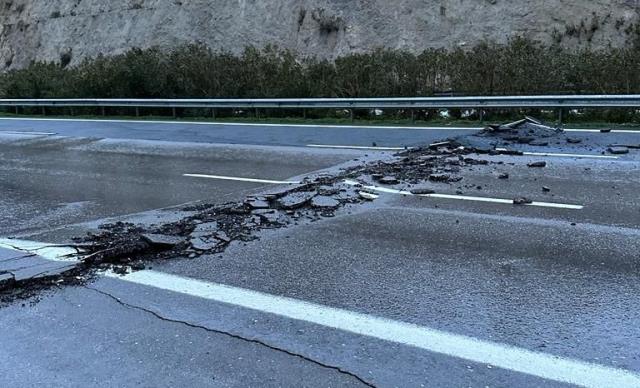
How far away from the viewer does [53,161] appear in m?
13.4

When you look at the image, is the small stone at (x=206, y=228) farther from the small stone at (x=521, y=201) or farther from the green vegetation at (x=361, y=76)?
the green vegetation at (x=361, y=76)

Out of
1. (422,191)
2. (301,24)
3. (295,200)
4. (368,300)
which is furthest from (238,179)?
(301,24)

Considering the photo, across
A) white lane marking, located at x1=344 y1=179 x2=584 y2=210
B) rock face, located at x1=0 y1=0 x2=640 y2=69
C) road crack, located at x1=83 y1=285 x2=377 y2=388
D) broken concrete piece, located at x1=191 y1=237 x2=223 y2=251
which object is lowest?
road crack, located at x1=83 y1=285 x2=377 y2=388

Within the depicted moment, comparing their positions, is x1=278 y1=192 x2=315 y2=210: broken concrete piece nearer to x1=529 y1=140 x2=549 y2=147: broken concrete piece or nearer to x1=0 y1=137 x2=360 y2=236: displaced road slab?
x1=0 y1=137 x2=360 y2=236: displaced road slab

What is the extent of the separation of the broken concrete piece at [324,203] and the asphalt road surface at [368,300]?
1.52ft

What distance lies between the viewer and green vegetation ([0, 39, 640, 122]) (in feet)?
54.4

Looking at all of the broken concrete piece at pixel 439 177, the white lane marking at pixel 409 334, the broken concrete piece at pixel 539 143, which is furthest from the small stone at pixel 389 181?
the white lane marking at pixel 409 334

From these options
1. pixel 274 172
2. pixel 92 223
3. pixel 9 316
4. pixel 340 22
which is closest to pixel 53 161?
pixel 274 172

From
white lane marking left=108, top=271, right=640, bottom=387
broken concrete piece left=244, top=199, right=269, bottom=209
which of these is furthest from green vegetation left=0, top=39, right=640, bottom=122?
white lane marking left=108, top=271, right=640, bottom=387

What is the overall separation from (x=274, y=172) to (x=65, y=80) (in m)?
20.2

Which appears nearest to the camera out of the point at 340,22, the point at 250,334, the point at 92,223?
the point at 250,334

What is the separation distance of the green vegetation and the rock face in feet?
23.5

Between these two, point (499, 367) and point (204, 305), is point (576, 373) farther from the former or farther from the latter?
point (204, 305)

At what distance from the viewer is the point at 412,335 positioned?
4242 mm
